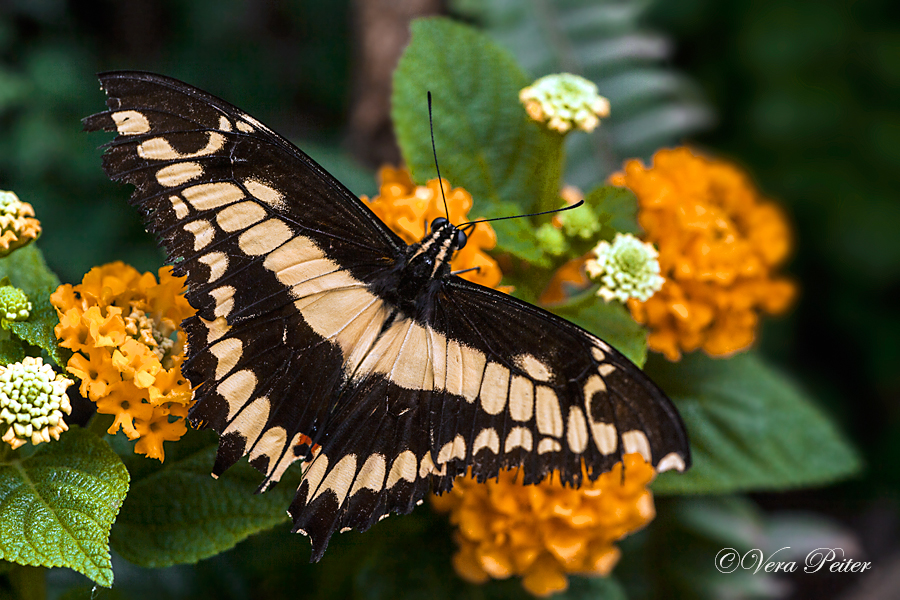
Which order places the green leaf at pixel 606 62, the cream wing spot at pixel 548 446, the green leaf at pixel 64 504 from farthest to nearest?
1. the green leaf at pixel 606 62
2. the cream wing spot at pixel 548 446
3. the green leaf at pixel 64 504

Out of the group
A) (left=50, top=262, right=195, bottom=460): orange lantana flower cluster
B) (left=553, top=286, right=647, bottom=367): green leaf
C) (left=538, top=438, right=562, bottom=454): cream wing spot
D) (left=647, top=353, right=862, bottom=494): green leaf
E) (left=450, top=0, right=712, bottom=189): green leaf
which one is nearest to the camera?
(left=50, top=262, right=195, bottom=460): orange lantana flower cluster

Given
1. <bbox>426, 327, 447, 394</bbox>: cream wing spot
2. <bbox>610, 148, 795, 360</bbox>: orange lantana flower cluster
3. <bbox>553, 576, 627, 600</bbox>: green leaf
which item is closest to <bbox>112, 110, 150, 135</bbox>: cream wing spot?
<bbox>426, 327, 447, 394</bbox>: cream wing spot

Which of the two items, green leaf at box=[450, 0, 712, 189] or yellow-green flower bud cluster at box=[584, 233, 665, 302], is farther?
green leaf at box=[450, 0, 712, 189]

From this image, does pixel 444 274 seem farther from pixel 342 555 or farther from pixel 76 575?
pixel 76 575

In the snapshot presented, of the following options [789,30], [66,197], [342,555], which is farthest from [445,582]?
[789,30]

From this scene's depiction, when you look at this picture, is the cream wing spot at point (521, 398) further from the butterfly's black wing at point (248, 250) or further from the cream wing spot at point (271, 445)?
the cream wing spot at point (271, 445)

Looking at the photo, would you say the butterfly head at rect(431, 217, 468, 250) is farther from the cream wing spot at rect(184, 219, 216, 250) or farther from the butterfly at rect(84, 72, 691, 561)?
the cream wing spot at rect(184, 219, 216, 250)

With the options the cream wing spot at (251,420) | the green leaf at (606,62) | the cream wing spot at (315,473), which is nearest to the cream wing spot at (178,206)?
the cream wing spot at (251,420)

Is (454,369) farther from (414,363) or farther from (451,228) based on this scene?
(451,228)
